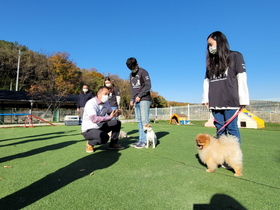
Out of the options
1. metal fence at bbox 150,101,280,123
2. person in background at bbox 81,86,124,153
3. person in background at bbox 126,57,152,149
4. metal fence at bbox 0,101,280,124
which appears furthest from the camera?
metal fence at bbox 0,101,280,124

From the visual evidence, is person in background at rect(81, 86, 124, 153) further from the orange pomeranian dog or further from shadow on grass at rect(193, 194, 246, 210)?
shadow on grass at rect(193, 194, 246, 210)

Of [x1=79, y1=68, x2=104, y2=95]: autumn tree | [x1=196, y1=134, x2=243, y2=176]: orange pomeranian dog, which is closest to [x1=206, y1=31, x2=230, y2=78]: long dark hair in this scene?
[x1=196, y1=134, x2=243, y2=176]: orange pomeranian dog

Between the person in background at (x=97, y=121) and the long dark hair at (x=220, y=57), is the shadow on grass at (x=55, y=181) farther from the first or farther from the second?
the long dark hair at (x=220, y=57)

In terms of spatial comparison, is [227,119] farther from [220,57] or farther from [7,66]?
[7,66]

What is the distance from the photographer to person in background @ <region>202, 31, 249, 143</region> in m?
2.28

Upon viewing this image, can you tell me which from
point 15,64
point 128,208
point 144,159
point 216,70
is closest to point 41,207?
point 128,208

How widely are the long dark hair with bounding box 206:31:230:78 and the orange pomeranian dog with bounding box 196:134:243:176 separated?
0.89m

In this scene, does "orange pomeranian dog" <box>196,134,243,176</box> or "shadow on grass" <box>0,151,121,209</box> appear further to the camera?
"orange pomeranian dog" <box>196,134,243,176</box>

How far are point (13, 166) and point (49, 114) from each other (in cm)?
1841

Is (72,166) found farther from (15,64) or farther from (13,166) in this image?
(15,64)

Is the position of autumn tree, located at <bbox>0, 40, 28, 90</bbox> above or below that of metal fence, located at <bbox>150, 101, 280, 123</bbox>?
above

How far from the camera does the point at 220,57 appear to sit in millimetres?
2336

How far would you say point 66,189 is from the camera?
1.85 m

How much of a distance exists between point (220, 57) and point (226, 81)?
0.33m
